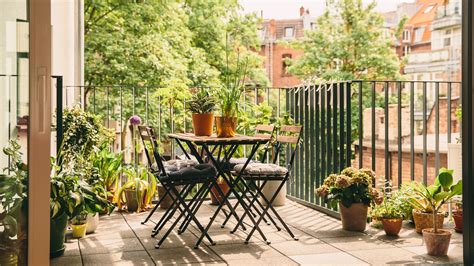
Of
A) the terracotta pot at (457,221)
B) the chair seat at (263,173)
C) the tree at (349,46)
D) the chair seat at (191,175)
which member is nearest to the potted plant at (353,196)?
the chair seat at (263,173)

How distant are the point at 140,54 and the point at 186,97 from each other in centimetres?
900

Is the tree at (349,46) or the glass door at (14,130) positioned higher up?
the tree at (349,46)

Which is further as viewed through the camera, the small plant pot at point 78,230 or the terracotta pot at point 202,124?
the terracotta pot at point 202,124

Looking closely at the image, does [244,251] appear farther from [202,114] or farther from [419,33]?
[419,33]

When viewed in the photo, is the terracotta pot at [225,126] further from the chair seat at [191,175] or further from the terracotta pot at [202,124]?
the chair seat at [191,175]

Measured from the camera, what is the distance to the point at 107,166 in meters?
5.32

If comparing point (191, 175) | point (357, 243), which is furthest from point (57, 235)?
point (357, 243)

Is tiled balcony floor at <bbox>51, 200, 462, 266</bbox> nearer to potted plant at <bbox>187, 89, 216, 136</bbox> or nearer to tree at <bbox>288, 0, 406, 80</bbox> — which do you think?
potted plant at <bbox>187, 89, 216, 136</bbox>

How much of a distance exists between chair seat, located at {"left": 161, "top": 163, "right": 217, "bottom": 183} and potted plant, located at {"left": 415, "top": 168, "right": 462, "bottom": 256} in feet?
5.10

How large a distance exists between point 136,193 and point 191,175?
1515 millimetres

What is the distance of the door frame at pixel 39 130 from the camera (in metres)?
2.67

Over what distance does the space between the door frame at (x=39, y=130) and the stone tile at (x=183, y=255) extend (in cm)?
101

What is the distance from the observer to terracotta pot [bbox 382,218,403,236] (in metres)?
4.34

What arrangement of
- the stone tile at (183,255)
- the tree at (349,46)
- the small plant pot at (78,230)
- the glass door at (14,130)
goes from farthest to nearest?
the tree at (349,46)
the small plant pot at (78,230)
the stone tile at (183,255)
the glass door at (14,130)
